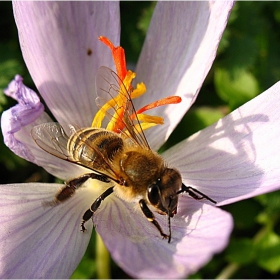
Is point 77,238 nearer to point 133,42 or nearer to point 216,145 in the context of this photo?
point 216,145

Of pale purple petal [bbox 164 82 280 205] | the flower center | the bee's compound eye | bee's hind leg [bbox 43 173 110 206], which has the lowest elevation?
pale purple petal [bbox 164 82 280 205]

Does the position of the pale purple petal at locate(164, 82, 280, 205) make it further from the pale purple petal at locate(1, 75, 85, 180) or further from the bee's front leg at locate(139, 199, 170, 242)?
the pale purple petal at locate(1, 75, 85, 180)

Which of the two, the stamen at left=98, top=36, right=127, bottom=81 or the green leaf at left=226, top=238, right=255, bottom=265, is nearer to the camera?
the stamen at left=98, top=36, right=127, bottom=81

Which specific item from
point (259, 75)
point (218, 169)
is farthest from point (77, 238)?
point (259, 75)

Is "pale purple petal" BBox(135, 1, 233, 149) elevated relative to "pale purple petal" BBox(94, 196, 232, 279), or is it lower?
elevated

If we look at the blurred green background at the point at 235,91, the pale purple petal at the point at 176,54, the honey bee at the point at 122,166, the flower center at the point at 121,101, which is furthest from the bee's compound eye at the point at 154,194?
the blurred green background at the point at 235,91

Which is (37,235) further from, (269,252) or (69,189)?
(269,252)

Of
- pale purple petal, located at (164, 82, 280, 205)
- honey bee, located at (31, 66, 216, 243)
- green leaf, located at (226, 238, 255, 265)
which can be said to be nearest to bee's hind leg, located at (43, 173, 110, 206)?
honey bee, located at (31, 66, 216, 243)
